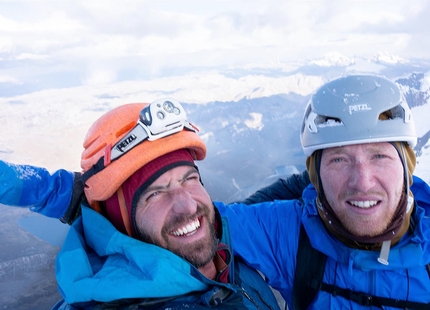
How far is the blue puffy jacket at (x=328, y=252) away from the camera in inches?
115

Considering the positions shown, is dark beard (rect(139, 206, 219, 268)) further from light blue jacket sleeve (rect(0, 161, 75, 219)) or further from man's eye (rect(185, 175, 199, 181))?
light blue jacket sleeve (rect(0, 161, 75, 219))

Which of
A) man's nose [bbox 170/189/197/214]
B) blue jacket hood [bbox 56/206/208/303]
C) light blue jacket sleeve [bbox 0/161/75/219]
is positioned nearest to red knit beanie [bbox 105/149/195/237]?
man's nose [bbox 170/189/197/214]

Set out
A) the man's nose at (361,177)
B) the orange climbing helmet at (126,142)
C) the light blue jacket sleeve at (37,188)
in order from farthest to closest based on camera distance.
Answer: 1. the light blue jacket sleeve at (37,188)
2. the man's nose at (361,177)
3. the orange climbing helmet at (126,142)

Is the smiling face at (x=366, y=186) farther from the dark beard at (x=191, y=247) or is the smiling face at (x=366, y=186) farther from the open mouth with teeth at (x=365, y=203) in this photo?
the dark beard at (x=191, y=247)

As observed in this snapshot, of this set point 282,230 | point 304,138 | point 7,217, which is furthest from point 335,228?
point 7,217

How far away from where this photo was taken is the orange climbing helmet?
9.12 ft

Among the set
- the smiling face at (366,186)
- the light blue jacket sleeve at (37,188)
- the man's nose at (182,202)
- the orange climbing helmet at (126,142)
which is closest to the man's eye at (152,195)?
the man's nose at (182,202)

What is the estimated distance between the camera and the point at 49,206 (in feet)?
11.1

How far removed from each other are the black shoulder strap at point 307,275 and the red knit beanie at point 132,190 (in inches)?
64.5

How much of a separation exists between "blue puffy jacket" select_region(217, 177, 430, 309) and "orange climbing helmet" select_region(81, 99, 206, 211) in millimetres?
1401

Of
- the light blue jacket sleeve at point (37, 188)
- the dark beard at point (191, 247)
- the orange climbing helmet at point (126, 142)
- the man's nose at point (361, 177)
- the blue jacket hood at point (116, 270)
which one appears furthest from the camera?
the light blue jacket sleeve at point (37, 188)

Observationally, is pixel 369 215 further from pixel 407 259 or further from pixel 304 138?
pixel 304 138

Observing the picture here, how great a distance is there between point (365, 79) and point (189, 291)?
9.45 feet

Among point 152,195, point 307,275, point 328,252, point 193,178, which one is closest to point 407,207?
point 328,252
